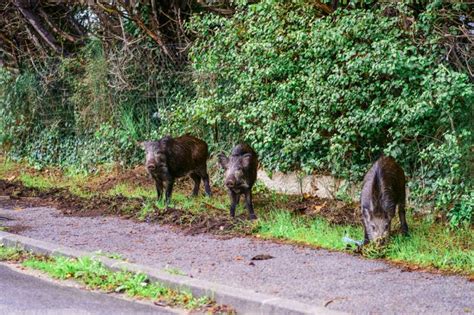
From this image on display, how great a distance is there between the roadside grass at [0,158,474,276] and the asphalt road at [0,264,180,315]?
9.62 ft

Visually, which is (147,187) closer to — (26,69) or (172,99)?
(172,99)

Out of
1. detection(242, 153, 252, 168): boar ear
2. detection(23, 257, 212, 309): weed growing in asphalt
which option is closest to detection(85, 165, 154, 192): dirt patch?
detection(242, 153, 252, 168): boar ear

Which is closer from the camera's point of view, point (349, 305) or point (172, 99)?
point (349, 305)

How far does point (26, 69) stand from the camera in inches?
810

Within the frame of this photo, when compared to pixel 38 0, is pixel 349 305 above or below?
below

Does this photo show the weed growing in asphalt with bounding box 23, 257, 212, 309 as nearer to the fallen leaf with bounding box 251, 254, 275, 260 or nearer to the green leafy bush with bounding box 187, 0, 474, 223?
the fallen leaf with bounding box 251, 254, 275, 260

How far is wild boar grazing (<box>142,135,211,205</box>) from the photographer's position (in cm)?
1200

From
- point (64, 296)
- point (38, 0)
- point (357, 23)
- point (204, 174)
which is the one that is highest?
point (38, 0)

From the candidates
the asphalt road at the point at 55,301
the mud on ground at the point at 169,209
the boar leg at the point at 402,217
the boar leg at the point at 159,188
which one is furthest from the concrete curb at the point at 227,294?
the boar leg at the point at 159,188

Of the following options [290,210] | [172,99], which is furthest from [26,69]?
[290,210]

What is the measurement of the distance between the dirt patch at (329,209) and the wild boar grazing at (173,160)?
2036mm

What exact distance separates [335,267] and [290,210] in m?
3.53

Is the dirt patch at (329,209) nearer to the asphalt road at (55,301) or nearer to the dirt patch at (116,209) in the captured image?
the dirt patch at (116,209)

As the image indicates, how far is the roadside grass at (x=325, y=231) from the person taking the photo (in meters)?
7.80
